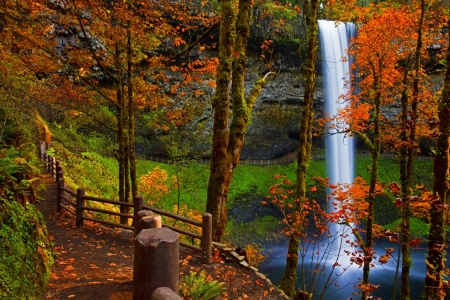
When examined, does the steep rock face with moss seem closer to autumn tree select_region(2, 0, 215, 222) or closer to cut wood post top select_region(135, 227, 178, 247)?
autumn tree select_region(2, 0, 215, 222)

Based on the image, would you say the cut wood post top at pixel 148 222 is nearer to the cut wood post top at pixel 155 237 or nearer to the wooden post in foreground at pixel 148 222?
the wooden post in foreground at pixel 148 222

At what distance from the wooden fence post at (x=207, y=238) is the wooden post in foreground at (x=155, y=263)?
344 cm

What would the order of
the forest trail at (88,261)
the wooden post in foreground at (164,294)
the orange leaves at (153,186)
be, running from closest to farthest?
the wooden post in foreground at (164,294), the forest trail at (88,261), the orange leaves at (153,186)

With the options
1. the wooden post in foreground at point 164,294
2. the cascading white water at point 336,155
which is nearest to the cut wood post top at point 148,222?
the wooden post in foreground at point 164,294

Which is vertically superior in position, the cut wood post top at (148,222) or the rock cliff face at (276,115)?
the rock cliff face at (276,115)

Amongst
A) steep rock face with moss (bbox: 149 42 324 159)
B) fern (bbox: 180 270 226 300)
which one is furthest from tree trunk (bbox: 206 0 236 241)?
steep rock face with moss (bbox: 149 42 324 159)

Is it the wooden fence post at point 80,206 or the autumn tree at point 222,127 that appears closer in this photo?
the autumn tree at point 222,127

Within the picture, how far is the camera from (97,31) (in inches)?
376

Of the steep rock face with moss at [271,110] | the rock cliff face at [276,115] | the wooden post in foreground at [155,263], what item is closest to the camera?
the wooden post in foreground at [155,263]

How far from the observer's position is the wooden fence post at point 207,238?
583 cm

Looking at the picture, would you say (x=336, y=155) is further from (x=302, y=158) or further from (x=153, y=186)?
(x=302, y=158)

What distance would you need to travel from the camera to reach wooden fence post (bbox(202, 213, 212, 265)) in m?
5.83

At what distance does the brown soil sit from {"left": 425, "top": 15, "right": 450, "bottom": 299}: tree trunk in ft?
7.75

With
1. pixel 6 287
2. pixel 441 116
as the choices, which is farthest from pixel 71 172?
pixel 441 116
